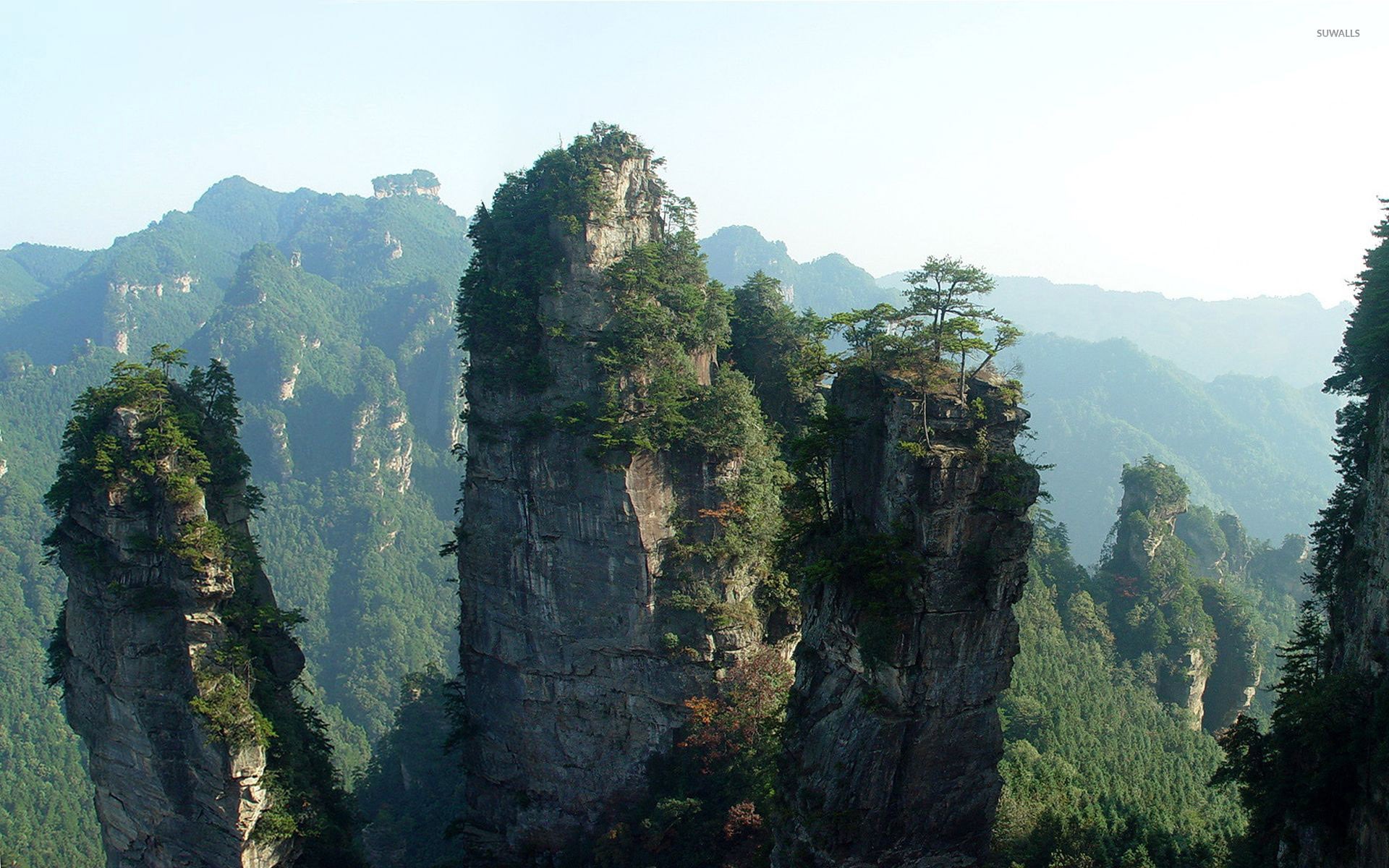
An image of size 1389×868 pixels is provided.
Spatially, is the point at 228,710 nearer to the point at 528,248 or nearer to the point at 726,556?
the point at 726,556

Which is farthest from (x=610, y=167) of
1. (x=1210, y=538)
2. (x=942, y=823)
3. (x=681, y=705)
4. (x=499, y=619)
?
(x=1210, y=538)

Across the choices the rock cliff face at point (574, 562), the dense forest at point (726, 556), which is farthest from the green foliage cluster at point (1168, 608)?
the rock cliff face at point (574, 562)

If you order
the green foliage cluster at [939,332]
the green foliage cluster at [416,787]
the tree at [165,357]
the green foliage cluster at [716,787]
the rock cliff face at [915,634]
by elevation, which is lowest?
the green foliage cluster at [416,787]

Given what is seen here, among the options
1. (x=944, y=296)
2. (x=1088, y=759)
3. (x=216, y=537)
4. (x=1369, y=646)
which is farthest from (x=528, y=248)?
(x=1088, y=759)

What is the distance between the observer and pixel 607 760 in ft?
101

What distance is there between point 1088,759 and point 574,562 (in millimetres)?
21125

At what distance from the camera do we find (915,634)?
18.3 metres

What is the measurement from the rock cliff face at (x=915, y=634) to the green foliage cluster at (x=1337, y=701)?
4.93 meters

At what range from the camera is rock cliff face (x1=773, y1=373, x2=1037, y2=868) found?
58.6 ft

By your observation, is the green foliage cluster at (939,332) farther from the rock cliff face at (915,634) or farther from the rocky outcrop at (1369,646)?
the rocky outcrop at (1369,646)

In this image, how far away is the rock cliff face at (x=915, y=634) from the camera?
1788 cm

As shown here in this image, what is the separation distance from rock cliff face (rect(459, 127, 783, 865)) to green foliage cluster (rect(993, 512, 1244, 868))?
34.4ft

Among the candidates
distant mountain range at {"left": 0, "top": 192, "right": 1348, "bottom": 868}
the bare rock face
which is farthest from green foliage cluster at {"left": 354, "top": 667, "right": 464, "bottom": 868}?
the bare rock face

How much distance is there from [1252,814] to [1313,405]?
188 metres
